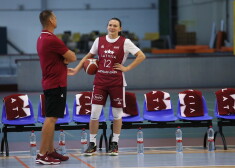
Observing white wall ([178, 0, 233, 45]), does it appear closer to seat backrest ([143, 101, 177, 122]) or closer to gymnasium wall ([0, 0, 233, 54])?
gymnasium wall ([0, 0, 233, 54])

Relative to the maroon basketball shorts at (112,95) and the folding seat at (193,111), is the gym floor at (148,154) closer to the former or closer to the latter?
the folding seat at (193,111)

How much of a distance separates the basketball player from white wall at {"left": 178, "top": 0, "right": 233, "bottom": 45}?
2265 centimetres

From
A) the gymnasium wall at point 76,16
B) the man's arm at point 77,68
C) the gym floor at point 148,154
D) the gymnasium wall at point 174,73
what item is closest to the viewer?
the gym floor at point 148,154

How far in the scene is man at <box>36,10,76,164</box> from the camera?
908 centimetres

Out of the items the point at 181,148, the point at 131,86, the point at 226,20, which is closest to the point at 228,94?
the point at 181,148

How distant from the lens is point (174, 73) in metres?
24.0

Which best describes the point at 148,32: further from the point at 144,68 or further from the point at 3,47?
the point at 144,68

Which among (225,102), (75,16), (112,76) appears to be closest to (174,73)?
(225,102)

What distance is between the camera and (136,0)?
138 ft

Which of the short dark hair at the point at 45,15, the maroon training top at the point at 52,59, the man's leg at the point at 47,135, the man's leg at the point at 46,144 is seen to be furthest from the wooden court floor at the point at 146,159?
the short dark hair at the point at 45,15

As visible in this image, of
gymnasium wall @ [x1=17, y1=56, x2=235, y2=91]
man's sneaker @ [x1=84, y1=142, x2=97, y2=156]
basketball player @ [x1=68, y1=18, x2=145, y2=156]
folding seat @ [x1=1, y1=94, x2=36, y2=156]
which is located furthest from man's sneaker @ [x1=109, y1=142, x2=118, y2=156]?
gymnasium wall @ [x1=17, y1=56, x2=235, y2=91]

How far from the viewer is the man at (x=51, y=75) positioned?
9.08 metres

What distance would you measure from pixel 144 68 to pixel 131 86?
835 millimetres

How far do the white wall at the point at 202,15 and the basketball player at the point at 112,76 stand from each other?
2265 centimetres
